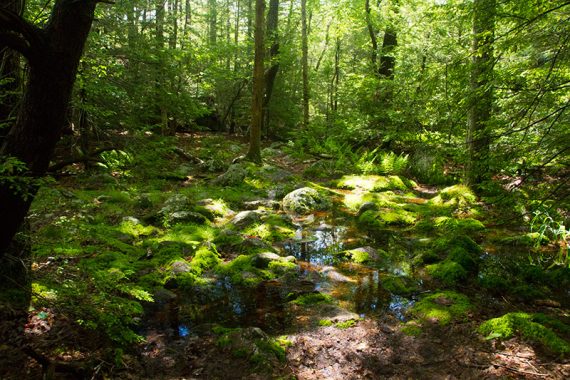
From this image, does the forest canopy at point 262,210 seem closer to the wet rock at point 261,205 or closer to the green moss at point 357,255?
the green moss at point 357,255

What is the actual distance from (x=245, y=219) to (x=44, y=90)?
621 centimetres

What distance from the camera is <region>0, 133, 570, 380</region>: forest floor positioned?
3846 millimetres

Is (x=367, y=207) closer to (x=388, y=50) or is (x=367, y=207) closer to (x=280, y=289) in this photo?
(x=280, y=289)

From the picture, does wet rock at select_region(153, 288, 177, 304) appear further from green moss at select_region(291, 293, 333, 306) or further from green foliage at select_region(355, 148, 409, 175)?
green foliage at select_region(355, 148, 409, 175)

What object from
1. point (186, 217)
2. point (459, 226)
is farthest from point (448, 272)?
point (186, 217)

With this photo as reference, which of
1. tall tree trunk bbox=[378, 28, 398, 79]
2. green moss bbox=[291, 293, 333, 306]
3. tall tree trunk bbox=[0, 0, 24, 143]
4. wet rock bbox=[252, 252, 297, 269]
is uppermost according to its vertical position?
tall tree trunk bbox=[378, 28, 398, 79]

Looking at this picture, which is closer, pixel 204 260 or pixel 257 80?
pixel 204 260

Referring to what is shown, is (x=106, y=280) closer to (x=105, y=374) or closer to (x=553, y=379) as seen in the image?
(x=105, y=374)

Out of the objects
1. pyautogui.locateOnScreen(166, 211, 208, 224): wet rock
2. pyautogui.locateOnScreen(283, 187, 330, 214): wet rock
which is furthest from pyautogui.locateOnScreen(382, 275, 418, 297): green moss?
pyautogui.locateOnScreen(166, 211, 208, 224): wet rock

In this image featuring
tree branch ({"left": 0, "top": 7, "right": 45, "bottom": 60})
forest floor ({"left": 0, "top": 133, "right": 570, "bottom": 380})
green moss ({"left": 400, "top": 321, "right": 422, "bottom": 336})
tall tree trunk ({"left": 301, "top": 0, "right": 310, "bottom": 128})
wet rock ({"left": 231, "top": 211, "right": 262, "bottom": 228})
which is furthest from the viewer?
tall tree trunk ({"left": 301, "top": 0, "right": 310, "bottom": 128})

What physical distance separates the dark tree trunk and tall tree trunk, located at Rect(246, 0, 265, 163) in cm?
1094

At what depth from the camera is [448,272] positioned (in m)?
6.18

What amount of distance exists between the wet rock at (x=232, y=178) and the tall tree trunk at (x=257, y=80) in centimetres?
163

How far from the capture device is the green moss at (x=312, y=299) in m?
5.52
